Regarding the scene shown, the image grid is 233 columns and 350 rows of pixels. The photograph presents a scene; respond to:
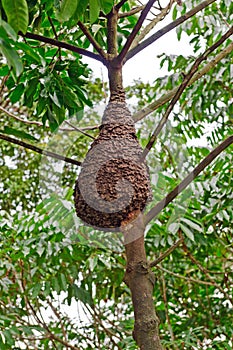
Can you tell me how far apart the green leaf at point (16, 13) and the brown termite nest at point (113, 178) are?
31 centimetres

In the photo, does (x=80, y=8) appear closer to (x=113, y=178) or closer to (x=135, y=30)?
(x=135, y=30)

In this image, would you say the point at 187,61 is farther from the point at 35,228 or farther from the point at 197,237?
the point at 35,228

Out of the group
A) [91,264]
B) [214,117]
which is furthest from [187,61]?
[91,264]

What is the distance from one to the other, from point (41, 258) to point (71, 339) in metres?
0.86

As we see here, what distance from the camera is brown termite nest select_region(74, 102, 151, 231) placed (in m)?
0.88

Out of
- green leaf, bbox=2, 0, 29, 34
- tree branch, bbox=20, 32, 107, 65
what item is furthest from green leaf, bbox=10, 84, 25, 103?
green leaf, bbox=2, 0, 29, 34

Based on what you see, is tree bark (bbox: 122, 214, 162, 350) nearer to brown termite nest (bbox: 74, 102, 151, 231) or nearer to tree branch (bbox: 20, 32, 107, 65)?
brown termite nest (bbox: 74, 102, 151, 231)

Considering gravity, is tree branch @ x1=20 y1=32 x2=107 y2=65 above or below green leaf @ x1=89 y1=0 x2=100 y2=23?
above

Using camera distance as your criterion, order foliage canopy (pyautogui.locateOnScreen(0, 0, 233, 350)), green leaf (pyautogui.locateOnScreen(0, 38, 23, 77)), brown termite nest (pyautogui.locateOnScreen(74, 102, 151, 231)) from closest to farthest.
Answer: green leaf (pyautogui.locateOnScreen(0, 38, 23, 77)) < brown termite nest (pyautogui.locateOnScreen(74, 102, 151, 231)) < foliage canopy (pyautogui.locateOnScreen(0, 0, 233, 350))

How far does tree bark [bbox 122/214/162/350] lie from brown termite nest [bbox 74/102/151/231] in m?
0.03

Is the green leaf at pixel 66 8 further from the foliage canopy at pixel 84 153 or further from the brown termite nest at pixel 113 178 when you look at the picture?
the brown termite nest at pixel 113 178

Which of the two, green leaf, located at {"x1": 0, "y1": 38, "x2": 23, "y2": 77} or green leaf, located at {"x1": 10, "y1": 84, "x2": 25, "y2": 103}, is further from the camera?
green leaf, located at {"x1": 10, "y1": 84, "x2": 25, "y2": 103}

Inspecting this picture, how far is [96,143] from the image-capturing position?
0.93 metres

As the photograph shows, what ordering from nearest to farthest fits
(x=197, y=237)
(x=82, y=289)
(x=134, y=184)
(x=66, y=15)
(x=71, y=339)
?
(x=66, y=15) < (x=134, y=184) < (x=197, y=237) < (x=82, y=289) < (x=71, y=339)
